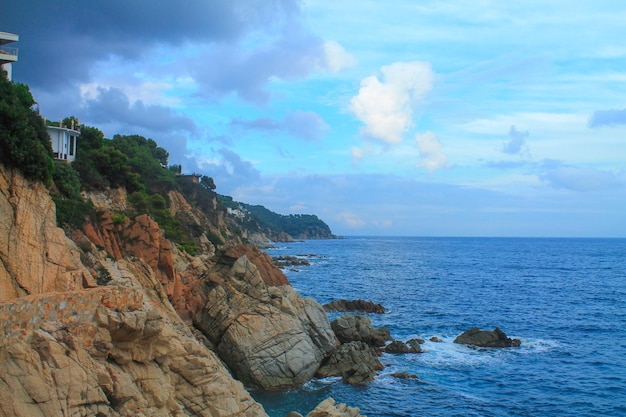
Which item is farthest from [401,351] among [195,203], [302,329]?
[195,203]

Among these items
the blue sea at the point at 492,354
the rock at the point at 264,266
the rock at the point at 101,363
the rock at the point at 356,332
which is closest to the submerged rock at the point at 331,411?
the rock at the point at 101,363

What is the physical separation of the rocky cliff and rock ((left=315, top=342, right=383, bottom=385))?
0.74 meters

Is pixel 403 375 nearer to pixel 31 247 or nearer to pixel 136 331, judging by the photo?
pixel 136 331

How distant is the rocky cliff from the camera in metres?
14.3

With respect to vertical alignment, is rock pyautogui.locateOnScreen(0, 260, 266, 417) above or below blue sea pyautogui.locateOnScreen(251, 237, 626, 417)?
above

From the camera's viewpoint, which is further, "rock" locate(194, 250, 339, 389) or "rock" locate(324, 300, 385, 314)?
"rock" locate(324, 300, 385, 314)

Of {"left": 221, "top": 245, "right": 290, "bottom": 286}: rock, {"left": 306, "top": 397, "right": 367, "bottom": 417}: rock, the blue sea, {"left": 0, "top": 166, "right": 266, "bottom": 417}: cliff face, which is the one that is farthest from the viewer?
{"left": 221, "top": 245, "right": 290, "bottom": 286}: rock

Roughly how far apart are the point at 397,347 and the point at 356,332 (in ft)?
10.8

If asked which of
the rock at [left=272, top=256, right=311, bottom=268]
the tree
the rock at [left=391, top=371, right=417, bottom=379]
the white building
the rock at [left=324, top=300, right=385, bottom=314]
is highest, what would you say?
the tree

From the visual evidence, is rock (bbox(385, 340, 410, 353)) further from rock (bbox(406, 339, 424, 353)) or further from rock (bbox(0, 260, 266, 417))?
rock (bbox(0, 260, 266, 417))

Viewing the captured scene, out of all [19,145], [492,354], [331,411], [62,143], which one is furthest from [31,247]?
[492,354]

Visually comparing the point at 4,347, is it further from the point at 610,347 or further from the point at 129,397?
the point at 610,347

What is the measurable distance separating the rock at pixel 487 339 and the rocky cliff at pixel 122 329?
13846 millimetres

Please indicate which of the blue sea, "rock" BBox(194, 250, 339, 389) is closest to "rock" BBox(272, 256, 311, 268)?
the blue sea
